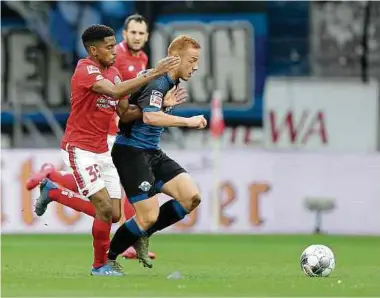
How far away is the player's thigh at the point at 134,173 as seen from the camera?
44.2ft

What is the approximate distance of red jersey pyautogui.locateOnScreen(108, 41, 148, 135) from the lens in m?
16.2

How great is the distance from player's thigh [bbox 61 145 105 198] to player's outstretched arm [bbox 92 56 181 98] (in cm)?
65

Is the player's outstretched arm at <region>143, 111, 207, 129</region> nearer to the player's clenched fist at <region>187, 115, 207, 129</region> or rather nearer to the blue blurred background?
the player's clenched fist at <region>187, 115, 207, 129</region>

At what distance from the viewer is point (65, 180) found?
1498cm

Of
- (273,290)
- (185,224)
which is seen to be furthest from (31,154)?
(273,290)

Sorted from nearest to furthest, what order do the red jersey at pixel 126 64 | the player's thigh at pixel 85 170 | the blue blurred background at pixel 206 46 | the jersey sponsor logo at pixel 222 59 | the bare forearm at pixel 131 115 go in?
the player's thigh at pixel 85 170 → the bare forearm at pixel 131 115 → the red jersey at pixel 126 64 → the blue blurred background at pixel 206 46 → the jersey sponsor logo at pixel 222 59

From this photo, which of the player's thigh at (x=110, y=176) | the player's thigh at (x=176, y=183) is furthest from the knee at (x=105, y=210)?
the player's thigh at (x=176, y=183)

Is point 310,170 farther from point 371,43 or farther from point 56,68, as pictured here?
point 56,68

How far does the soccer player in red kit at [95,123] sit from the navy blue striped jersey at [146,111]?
0.45 feet

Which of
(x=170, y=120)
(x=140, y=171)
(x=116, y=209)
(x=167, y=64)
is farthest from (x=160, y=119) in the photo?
(x=116, y=209)

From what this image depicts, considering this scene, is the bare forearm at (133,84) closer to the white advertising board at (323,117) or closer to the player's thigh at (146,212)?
the player's thigh at (146,212)

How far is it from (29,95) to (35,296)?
50.7 ft

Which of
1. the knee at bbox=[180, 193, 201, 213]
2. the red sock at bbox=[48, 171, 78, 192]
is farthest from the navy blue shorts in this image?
the red sock at bbox=[48, 171, 78, 192]

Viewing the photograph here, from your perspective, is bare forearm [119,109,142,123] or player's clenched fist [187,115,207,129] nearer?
player's clenched fist [187,115,207,129]
